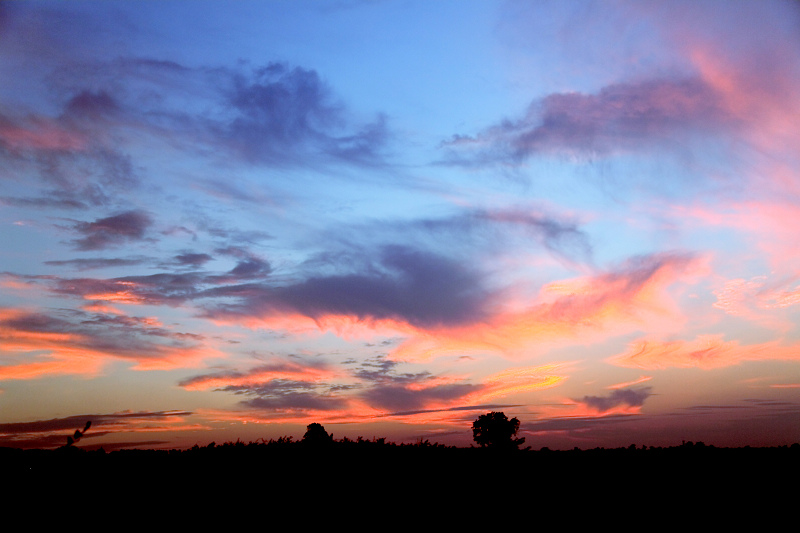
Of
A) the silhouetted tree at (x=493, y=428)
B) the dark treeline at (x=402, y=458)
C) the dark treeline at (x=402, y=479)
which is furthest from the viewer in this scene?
the silhouetted tree at (x=493, y=428)

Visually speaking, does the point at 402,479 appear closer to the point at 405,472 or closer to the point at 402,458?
the point at 405,472

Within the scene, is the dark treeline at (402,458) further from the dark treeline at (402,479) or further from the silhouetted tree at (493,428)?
Result: the silhouetted tree at (493,428)

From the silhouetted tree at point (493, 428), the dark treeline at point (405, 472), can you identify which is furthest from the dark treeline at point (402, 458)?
the silhouetted tree at point (493, 428)

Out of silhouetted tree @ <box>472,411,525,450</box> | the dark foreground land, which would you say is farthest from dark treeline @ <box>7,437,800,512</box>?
silhouetted tree @ <box>472,411,525,450</box>

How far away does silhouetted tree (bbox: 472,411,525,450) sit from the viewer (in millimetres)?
83625

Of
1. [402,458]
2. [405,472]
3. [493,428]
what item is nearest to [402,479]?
[405,472]

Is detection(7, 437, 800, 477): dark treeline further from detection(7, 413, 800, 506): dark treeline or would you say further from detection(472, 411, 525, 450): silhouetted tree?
detection(472, 411, 525, 450): silhouetted tree

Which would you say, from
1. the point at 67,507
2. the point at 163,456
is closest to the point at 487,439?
the point at 163,456

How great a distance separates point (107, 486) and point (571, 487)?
46.5ft

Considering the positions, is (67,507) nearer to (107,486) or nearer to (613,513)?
(107,486)

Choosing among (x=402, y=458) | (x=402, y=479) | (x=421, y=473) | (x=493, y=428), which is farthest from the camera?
(x=493, y=428)

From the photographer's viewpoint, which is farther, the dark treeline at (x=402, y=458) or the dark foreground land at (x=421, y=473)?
the dark treeline at (x=402, y=458)

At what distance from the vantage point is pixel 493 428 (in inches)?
3339

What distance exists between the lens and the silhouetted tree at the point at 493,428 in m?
83.6
